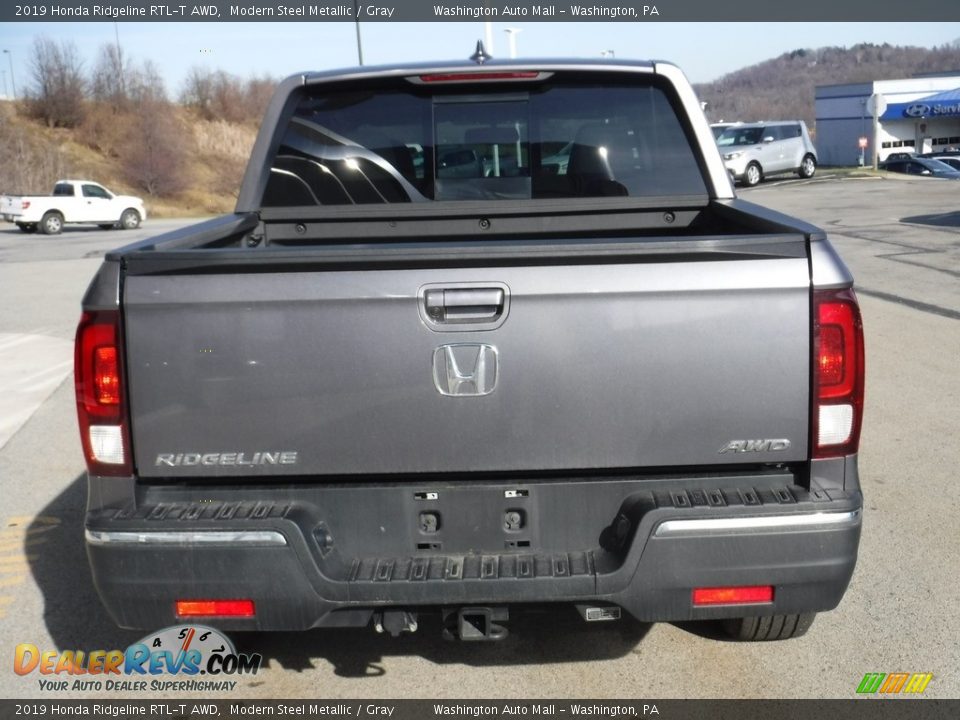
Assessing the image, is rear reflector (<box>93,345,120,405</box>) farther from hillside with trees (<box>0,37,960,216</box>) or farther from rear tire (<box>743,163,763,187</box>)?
hillside with trees (<box>0,37,960,216</box>)

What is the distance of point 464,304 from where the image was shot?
300 centimetres

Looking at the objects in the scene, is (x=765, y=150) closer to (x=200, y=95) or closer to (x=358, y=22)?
(x=358, y=22)

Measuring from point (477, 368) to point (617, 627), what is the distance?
5.53 ft

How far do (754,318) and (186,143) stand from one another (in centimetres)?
6773

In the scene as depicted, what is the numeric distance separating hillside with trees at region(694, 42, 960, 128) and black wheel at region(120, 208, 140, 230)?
10582 centimetres

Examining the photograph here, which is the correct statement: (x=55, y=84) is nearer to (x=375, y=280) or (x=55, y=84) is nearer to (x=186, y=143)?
(x=186, y=143)

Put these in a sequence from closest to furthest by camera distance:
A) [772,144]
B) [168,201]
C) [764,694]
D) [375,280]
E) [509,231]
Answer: [375,280] → [764,694] → [509,231] → [772,144] → [168,201]

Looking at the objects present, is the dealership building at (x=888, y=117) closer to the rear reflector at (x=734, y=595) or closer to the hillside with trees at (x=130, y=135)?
the hillside with trees at (x=130, y=135)

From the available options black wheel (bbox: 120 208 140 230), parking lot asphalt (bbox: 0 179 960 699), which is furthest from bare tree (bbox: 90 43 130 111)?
parking lot asphalt (bbox: 0 179 960 699)

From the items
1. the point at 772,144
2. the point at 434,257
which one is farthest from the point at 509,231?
the point at 772,144

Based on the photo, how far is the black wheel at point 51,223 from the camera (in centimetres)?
3466

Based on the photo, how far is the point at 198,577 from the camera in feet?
10.2

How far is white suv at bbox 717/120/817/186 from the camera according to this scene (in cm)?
3406

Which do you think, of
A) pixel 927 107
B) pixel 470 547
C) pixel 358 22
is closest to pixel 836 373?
pixel 470 547
